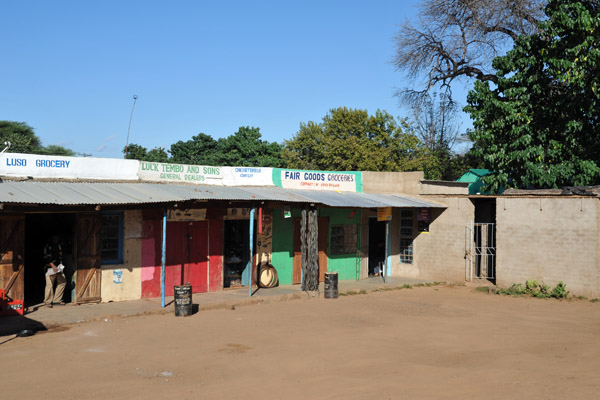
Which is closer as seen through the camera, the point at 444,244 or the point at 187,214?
the point at 187,214

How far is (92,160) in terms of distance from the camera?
14.9 m

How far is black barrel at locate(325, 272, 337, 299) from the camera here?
16547mm

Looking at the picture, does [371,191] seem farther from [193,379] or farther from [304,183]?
[193,379]

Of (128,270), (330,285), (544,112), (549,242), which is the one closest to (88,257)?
(128,270)

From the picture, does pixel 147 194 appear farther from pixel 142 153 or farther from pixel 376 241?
pixel 142 153

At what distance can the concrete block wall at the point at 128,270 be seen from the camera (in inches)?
570

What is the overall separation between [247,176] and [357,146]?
2156 centimetres

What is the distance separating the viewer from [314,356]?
9.98m

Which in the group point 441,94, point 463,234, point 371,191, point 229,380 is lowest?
point 229,380

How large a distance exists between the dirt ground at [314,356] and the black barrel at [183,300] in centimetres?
24

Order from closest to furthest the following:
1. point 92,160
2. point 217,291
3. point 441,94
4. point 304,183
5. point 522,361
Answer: point 522,361 → point 92,160 → point 217,291 → point 304,183 → point 441,94

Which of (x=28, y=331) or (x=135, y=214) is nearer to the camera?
(x=28, y=331)

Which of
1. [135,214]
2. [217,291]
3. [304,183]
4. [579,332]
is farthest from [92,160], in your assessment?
[579,332]

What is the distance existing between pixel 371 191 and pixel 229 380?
1442cm
